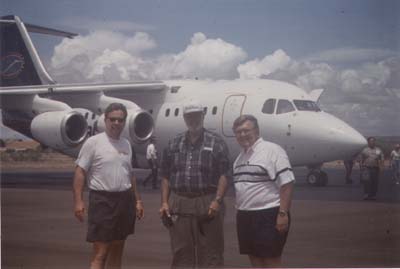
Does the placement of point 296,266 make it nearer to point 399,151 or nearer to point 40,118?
point 399,151

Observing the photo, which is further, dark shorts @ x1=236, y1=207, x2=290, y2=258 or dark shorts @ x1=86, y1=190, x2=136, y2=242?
dark shorts @ x1=86, y1=190, x2=136, y2=242

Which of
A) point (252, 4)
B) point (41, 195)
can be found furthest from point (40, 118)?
point (252, 4)

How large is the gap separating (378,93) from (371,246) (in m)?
1.39

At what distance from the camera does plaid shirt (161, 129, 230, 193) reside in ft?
16.5

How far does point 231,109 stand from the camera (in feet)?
29.6

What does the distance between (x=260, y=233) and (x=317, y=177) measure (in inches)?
212

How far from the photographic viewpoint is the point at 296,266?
5734 mm

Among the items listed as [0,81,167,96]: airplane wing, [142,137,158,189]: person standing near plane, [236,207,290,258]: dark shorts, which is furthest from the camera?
[142,137,158,189]: person standing near plane

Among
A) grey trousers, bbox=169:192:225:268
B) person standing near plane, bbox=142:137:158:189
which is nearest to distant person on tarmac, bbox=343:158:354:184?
person standing near plane, bbox=142:137:158:189

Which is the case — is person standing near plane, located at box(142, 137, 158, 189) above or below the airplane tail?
below

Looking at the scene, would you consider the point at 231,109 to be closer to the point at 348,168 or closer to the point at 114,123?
the point at 348,168

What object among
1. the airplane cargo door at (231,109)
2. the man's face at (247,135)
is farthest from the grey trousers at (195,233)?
the airplane cargo door at (231,109)

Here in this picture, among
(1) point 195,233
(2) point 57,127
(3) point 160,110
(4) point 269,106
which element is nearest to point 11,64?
(2) point 57,127

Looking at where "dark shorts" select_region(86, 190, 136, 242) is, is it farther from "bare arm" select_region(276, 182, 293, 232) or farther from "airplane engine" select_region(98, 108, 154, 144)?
"airplane engine" select_region(98, 108, 154, 144)
